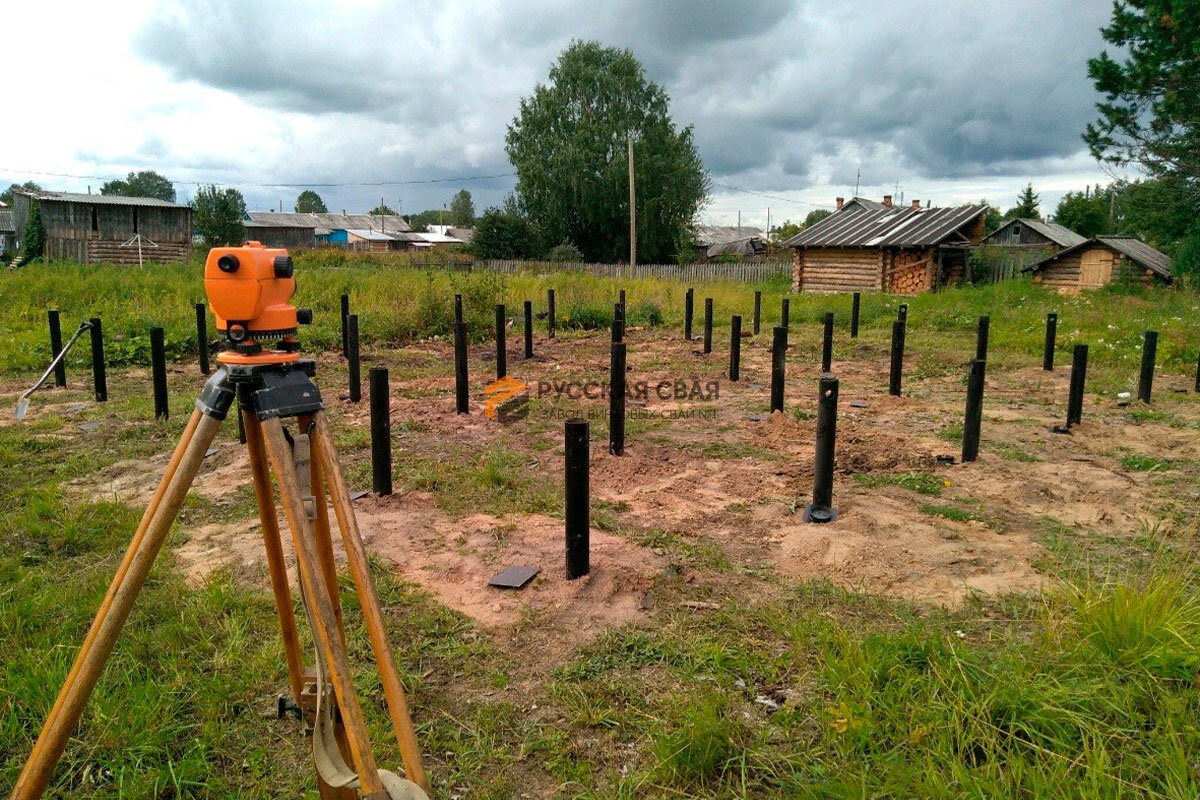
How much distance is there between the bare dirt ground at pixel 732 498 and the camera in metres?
3.71

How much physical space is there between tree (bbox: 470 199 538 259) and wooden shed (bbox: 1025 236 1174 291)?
68.0ft

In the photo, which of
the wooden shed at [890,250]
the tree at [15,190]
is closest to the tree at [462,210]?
the tree at [15,190]

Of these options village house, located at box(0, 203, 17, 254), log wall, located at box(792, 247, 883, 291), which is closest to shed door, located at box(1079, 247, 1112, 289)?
log wall, located at box(792, 247, 883, 291)

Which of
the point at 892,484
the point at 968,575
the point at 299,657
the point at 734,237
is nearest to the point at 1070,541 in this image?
the point at 968,575

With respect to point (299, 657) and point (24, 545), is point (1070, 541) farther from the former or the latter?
point (24, 545)

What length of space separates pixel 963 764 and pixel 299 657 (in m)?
1.92

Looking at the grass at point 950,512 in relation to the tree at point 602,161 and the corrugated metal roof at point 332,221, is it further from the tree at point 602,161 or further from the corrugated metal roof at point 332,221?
the corrugated metal roof at point 332,221

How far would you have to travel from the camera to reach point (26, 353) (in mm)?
10047

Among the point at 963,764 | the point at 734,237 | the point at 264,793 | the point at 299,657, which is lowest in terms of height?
the point at 264,793

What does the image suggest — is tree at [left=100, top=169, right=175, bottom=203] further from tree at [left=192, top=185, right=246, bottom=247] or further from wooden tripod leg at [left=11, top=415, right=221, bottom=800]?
wooden tripod leg at [left=11, top=415, right=221, bottom=800]

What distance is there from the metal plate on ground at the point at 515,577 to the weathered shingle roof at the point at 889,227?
75.0 feet

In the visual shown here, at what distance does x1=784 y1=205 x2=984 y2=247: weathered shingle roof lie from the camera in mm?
24078

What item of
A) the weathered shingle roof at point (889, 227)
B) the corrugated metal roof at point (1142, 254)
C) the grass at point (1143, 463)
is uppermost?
the weathered shingle roof at point (889, 227)

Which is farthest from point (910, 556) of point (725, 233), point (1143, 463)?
point (725, 233)
